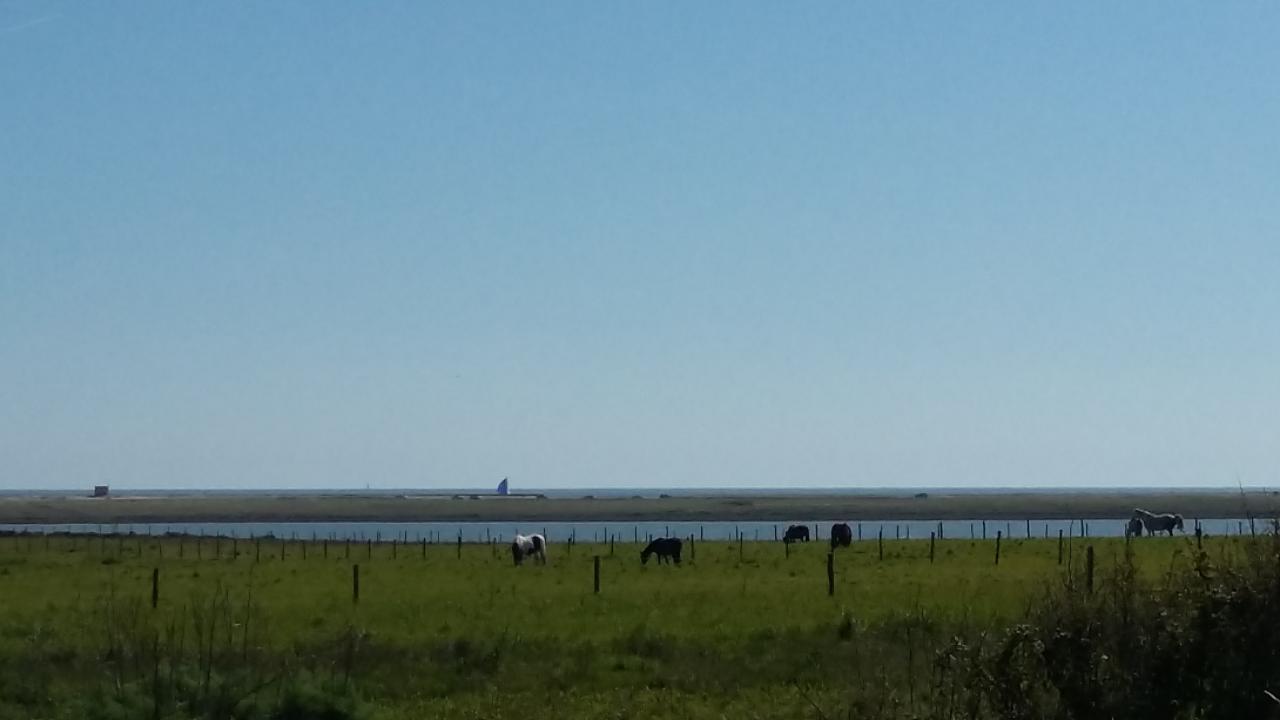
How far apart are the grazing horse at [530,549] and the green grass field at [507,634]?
1.69 meters

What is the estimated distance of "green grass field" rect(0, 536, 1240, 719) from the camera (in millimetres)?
17406

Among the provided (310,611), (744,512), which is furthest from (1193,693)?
(744,512)

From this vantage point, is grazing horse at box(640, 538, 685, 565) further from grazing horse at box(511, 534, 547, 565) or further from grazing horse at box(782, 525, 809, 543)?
grazing horse at box(782, 525, 809, 543)

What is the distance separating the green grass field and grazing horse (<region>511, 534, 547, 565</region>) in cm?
169

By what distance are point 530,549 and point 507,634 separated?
26.7 metres

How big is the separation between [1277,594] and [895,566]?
33441mm

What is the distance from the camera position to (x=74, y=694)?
722 inches

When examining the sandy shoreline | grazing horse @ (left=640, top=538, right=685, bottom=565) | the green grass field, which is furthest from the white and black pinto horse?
the sandy shoreline

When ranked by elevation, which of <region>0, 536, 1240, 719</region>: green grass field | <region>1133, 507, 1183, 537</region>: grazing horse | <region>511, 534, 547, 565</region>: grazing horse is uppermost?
<region>1133, 507, 1183, 537</region>: grazing horse

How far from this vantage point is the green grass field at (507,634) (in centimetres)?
1741

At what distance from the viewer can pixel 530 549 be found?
5219 cm

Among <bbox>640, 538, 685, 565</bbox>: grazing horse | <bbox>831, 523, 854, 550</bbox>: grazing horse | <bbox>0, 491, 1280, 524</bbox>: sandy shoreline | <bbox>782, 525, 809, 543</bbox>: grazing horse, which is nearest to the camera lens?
<bbox>640, 538, 685, 565</bbox>: grazing horse

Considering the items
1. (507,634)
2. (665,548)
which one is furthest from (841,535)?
(507,634)

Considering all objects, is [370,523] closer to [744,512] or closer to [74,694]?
[744,512]
